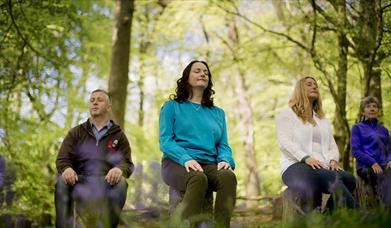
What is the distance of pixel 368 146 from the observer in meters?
4.96

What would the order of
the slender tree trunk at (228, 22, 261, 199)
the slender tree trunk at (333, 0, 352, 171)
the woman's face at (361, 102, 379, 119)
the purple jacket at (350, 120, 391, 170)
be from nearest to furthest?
the purple jacket at (350, 120, 391, 170), the woman's face at (361, 102, 379, 119), the slender tree trunk at (333, 0, 352, 171), the slender tree trunk at (228, 22, 261, 199)

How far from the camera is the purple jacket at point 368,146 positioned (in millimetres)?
4871

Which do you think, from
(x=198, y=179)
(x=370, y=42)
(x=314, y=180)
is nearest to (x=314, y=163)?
(x=314, y=180)

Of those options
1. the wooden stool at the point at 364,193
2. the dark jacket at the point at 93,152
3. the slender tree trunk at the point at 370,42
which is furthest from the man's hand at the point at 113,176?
the slender tree trunk at the point at 370,42

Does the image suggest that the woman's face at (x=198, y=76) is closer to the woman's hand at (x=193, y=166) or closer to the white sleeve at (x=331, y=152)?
the woman's hand at (x=193, y=166)

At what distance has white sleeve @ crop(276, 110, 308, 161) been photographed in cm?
412

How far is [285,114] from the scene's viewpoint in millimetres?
4332

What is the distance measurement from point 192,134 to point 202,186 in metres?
0.55

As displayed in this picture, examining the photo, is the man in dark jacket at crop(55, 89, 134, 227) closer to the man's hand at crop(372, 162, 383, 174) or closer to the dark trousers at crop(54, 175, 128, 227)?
the dark trousers at crop(54, 175, 128, 227)

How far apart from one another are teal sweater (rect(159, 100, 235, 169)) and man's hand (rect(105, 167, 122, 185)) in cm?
34

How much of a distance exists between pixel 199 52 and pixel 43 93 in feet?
14.3

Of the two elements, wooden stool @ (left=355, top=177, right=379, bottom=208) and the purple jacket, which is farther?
the purple jacket

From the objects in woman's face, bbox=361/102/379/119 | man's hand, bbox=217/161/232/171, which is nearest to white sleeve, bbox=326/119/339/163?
woman's face, bbox=361/102/379/119

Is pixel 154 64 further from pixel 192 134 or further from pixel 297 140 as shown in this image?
pixel 192 134
